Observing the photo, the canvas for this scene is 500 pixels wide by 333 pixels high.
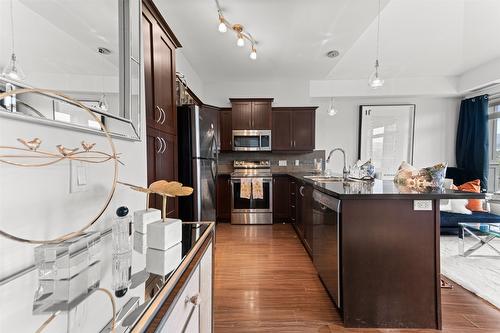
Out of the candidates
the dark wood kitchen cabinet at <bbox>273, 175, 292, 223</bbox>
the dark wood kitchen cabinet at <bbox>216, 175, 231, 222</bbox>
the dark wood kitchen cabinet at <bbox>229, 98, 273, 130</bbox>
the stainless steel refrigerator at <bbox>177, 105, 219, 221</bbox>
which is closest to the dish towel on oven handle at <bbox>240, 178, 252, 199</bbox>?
the dark wood kitchen cabinet at <bbox>216, 175, 231, 222</bbox>

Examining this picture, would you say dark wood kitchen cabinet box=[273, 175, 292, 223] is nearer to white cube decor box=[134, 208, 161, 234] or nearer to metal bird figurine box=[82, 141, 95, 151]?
white cube decor box=[134, 208, 161, 234]

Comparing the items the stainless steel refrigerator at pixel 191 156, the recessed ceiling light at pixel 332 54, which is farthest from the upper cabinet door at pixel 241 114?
the stainless steel refrigerator at pixel 191 156

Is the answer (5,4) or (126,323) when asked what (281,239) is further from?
(5,4)

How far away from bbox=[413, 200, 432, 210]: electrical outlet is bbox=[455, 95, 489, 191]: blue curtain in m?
4.05

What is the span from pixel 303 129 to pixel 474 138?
3.38m

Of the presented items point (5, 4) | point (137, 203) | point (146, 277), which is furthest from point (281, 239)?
point (5, 4)

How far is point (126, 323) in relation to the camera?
17.9 inches

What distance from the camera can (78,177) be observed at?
78 centimetres

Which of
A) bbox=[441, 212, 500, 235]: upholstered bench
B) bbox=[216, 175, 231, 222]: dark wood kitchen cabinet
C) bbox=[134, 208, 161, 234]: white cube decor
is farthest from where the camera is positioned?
bbox=[216, 175, 231, 222]: dark wood kitchen cabinet

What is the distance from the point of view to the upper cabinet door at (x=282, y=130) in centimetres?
432

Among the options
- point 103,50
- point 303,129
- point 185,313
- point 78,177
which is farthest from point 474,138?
point 78,177

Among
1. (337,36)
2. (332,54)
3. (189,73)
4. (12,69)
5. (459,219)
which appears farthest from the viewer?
(189,73)

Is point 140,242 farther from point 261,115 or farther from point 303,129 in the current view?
point 303,129

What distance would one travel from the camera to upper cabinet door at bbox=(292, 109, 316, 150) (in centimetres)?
429
